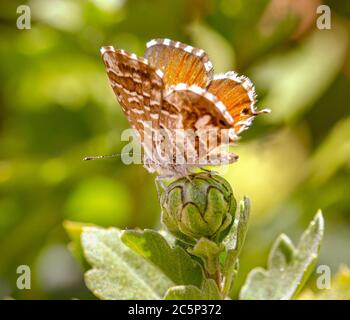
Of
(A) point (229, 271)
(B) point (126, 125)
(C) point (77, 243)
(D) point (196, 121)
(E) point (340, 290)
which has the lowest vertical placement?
(E) point (340, 290)

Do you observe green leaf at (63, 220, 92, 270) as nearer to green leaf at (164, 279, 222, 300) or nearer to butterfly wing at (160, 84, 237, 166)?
butterfly wing at (160, 84, 237, 166)

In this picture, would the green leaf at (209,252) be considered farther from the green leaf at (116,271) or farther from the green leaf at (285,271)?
the green leaf at (285,271)

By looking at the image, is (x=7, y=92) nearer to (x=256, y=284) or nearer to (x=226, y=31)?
(x=226, y=31)

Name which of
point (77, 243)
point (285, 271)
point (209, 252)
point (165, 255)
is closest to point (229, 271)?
point (209, 252)

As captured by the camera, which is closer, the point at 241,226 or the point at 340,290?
the point at 241,226

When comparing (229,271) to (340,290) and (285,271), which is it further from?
(340,290)

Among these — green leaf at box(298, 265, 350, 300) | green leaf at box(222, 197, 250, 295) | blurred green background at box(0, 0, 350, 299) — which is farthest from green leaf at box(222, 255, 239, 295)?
blurred green background at box(0, 0, 350, 299)
